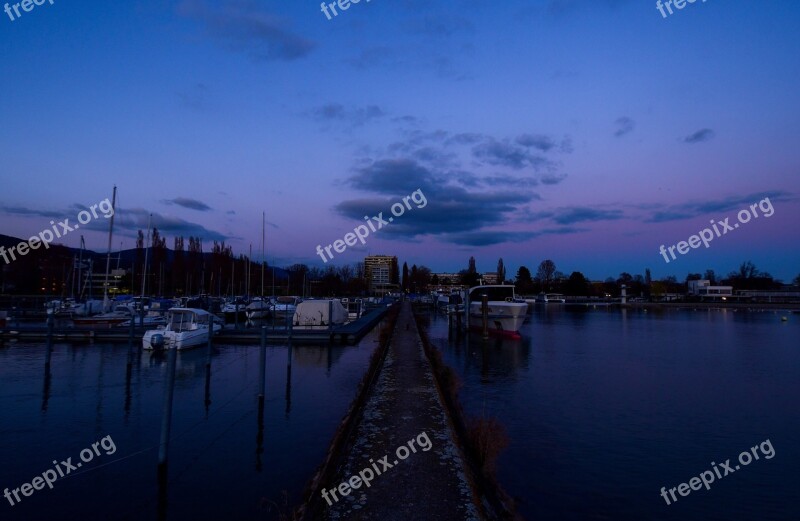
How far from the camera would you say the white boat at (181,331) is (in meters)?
24.6

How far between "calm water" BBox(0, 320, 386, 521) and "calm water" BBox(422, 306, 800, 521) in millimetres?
4496

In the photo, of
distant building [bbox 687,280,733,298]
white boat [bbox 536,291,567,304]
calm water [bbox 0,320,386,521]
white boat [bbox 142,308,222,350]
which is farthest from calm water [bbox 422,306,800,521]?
distant building [bbox 687,280,733,298]

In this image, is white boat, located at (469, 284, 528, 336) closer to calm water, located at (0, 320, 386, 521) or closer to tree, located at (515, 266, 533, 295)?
calm water, located at (0, 320, 386, 521)

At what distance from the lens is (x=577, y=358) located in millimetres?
27641

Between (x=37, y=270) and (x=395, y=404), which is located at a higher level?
(x=37, y=270)

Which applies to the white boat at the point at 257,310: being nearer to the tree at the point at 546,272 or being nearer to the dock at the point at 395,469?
the dock at the point at 395,469

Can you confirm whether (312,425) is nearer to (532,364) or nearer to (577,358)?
(532,364)

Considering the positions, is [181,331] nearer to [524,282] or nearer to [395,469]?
[395,469]

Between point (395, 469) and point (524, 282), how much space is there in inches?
6666

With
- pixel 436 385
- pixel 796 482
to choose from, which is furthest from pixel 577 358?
pixel 796 482

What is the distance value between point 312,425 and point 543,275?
181 meters

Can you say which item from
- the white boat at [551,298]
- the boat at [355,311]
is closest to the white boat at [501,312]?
the boat at [355,311]

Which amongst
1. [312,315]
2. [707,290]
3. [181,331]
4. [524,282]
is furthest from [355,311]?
[707,290]

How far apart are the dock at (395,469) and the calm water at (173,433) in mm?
788
